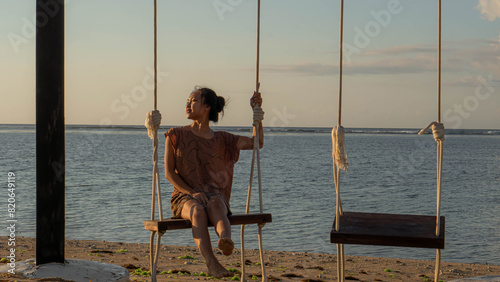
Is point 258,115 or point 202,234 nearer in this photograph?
point 202,234

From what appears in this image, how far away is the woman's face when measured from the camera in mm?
4320

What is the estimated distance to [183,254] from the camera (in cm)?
712

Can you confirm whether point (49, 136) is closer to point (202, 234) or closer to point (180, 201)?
point (180, 201)

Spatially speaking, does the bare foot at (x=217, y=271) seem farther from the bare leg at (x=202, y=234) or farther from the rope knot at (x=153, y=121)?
the rope knot at (x=153, y=121)

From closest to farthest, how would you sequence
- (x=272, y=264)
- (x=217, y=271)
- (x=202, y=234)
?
(x=217, y=271), (x=202, y=234), (x=272, y=264)

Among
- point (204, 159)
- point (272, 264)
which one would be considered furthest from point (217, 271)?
point (272, 264)

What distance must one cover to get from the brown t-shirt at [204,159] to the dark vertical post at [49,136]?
0.76 meters

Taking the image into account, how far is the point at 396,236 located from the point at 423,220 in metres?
0.48

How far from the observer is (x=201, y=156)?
429 centimetres

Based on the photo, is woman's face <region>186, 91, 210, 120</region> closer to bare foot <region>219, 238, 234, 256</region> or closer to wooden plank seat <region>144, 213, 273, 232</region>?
wooden plank seat <region>144, 213, 273, 232</region>

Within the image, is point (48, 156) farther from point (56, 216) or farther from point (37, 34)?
point (37, 34)

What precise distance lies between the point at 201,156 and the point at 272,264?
2659 mm

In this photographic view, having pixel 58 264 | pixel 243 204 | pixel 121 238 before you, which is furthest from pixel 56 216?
pixel 243 204

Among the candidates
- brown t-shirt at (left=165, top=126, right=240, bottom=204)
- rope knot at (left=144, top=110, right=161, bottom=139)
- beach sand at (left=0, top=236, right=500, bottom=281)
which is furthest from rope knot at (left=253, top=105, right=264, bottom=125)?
beach sand at (left=0, top=236, right=500, bottom=281)
